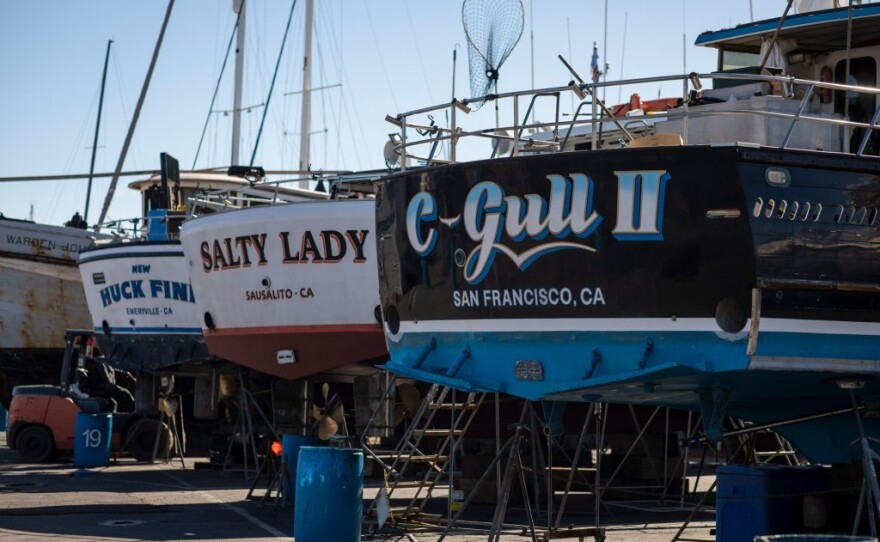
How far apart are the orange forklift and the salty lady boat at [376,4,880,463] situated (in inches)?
493

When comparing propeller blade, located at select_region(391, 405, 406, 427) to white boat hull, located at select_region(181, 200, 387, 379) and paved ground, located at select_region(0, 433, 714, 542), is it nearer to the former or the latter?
white boat hull, located at select_region(181, 200, 387, 379)

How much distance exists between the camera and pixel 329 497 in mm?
11977

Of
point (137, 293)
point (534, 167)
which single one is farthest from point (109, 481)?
point (534, 167)

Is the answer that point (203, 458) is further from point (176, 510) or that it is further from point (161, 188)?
point (176, 510)

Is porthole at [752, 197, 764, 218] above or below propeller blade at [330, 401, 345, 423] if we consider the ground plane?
above

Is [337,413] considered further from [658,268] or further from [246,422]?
[658,268]

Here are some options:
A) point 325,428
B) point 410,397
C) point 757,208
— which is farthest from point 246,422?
point 757,208

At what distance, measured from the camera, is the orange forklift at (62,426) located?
22734mm

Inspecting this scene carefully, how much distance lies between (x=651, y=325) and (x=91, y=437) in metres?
13.9

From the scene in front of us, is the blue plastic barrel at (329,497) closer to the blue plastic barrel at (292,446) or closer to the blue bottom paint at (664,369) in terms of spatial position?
the blue bottom paint at (664,369)

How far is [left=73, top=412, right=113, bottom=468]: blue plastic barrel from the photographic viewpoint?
69.6 ft

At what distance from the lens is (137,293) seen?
2197cm

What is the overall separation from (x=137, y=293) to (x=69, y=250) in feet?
28.9

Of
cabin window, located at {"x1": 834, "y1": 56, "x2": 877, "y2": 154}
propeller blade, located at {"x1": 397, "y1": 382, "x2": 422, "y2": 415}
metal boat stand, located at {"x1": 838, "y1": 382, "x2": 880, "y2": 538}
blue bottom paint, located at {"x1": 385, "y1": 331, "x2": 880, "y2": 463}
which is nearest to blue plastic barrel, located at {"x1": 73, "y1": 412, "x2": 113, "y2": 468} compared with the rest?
propeller blade, located at {"x1": 397, "y1": 382, "x2": 422, "y2": 415}
